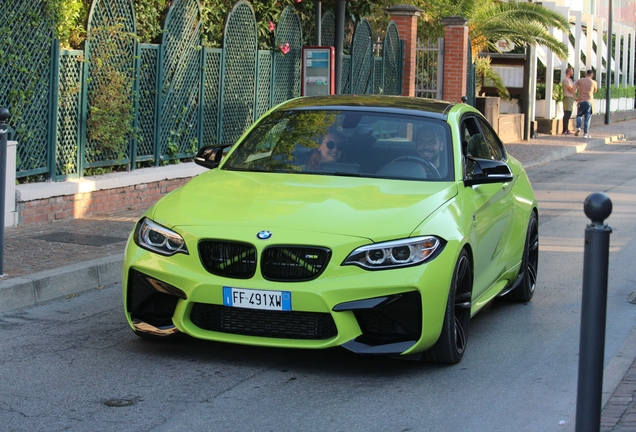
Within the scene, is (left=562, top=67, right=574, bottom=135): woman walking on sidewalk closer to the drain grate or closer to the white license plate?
the drain grate

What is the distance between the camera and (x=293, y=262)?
225 inches

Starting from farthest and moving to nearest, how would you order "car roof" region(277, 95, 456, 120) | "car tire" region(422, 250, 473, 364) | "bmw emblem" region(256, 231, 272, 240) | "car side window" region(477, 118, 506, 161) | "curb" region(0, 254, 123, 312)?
"car side window" region(477, 118, 506, 161) → "curb" region(0, 254, 123, 312) → "car roof" region(277, 95, 456, 120) → "car tire" region(422, 250, 473, 364) → "bmw emblem" region(256, 231, 272, 240)

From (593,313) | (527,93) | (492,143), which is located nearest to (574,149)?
(527,93)

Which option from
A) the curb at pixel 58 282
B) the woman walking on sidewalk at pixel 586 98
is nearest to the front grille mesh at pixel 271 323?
the curb at pixel 58 282

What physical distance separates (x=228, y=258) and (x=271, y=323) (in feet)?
1.42

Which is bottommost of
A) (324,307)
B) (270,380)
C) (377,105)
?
(270,380)

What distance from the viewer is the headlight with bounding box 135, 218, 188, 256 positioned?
5941mm

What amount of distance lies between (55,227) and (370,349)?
594 centimetres

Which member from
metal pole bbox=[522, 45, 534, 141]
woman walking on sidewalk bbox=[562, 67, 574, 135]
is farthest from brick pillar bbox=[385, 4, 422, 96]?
woman walking on sidewalk bbox=[562, 67, 574, 135]

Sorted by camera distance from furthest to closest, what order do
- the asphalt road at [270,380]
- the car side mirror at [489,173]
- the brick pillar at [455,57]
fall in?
1. the brick pillar at [455,57]
2. the car side mirror at [489,173]
3. the asphalt road at [270,380]

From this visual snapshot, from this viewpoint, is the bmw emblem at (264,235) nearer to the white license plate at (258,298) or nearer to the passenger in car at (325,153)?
the white license plate at (258,298)

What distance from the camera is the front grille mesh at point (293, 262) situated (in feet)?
18.7

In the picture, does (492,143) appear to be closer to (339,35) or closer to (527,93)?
(339,35)

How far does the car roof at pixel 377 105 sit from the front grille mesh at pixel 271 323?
2066 mm
